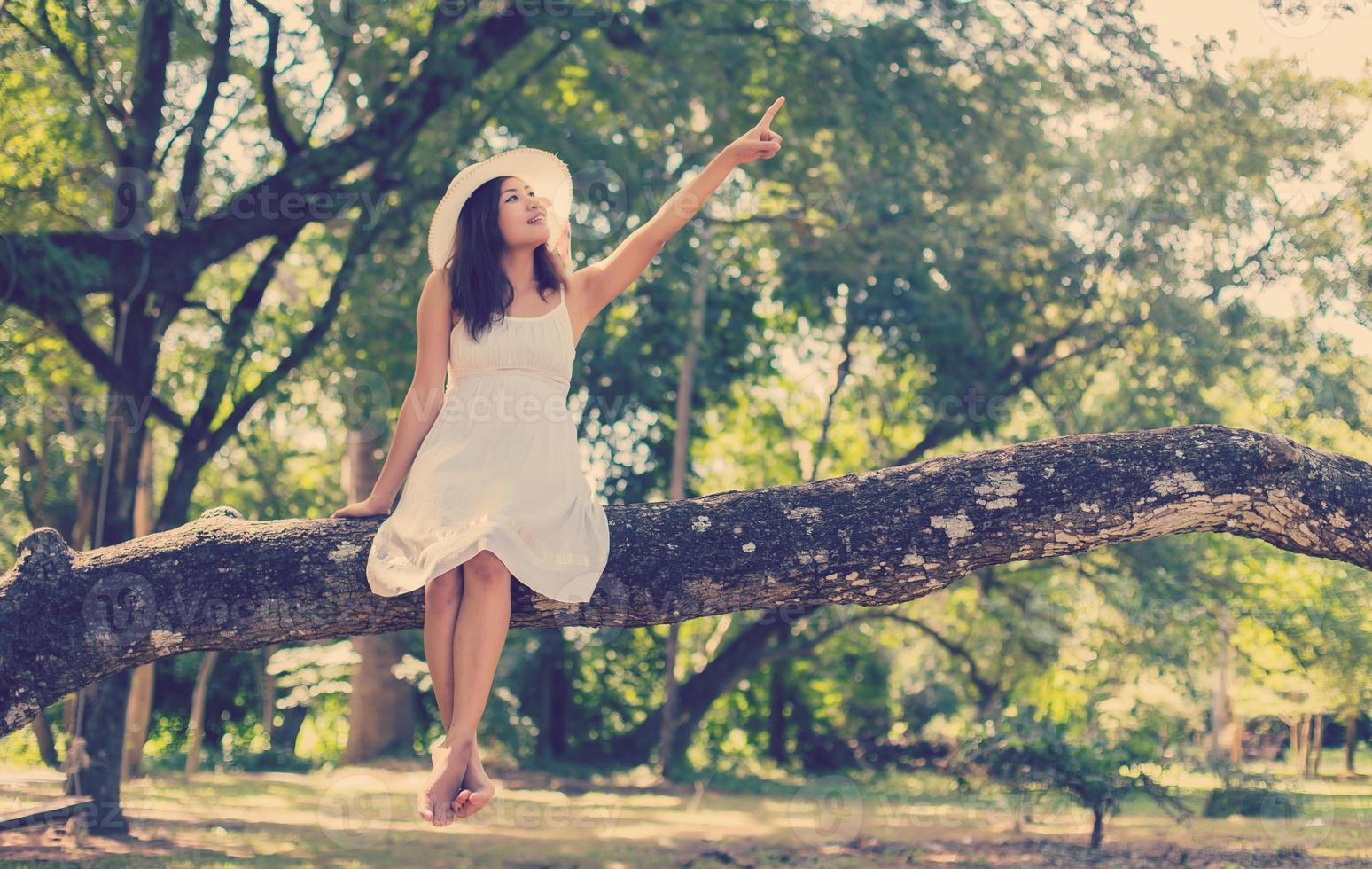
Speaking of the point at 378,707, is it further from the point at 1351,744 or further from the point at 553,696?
the point at 1351,744

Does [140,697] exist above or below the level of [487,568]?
below

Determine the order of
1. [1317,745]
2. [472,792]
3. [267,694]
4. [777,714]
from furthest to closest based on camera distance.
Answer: [777,714], [267,694], [1317,745], [472,792]

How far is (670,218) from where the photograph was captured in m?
4.08

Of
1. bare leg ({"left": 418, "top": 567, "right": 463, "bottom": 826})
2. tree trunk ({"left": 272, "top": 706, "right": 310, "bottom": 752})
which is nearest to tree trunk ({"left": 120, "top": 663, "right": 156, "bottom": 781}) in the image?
tree trunk ({"left": 272, "top": 706, "right": 310, "bottom": 752})

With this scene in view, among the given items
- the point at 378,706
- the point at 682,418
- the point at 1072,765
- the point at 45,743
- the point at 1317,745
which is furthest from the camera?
the point at 378,706

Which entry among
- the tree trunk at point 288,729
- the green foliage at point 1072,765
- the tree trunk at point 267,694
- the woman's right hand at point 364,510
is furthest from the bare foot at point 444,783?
the tree trunk at point 288,729

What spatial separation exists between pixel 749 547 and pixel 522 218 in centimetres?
135

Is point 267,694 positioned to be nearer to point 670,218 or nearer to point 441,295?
point 441,295

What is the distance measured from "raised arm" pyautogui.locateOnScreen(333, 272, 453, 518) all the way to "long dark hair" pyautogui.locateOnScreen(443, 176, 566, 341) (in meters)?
0.06

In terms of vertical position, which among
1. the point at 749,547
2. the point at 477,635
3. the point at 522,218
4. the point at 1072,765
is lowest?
the point at 1072,765

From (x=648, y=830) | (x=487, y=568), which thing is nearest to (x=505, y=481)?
(x=487, y=568)

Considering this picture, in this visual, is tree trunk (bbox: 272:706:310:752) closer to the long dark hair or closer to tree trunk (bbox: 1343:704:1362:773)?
tree trunk (bbox: 1343:704:1362:773)

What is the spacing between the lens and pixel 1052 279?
39.3 feet

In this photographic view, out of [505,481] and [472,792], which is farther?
[505,481]
